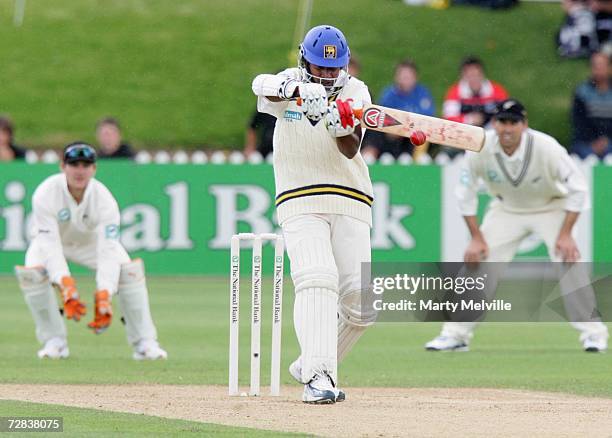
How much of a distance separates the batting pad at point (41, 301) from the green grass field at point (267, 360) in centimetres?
24

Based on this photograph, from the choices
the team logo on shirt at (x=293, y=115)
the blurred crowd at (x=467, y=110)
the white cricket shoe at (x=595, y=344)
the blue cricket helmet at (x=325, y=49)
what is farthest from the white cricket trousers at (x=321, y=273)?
the blurred crowd at (x=467, y=110)

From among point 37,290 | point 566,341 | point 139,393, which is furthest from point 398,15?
point 139,393

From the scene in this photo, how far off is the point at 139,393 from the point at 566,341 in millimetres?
5293

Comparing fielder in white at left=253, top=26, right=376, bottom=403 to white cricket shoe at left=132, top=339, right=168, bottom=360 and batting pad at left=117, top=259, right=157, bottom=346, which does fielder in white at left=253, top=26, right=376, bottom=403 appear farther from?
batting pad at left=117, top=259, right=157, bottom=346

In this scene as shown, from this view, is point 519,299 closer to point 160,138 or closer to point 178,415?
point 178,415

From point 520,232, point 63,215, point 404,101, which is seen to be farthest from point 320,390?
point 404,101

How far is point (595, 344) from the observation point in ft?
40.5

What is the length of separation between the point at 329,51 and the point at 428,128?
28.4 inches

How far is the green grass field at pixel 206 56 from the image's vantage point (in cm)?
2559

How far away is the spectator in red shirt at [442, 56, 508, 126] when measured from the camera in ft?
65.3

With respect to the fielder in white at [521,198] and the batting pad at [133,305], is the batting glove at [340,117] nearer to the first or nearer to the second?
the batting pad at [133,305]

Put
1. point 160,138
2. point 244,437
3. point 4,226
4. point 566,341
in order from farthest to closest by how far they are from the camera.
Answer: point 160,138
point 4,226
point 566,341
point 244,437

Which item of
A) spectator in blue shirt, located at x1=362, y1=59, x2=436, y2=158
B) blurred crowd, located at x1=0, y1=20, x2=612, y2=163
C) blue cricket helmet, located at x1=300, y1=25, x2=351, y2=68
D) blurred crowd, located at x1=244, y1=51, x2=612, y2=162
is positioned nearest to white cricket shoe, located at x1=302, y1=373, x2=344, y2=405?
blue cricket helmet, located at x1=300, y1=25, x2=351, y2=68

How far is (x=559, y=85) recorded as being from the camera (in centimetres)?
2628
